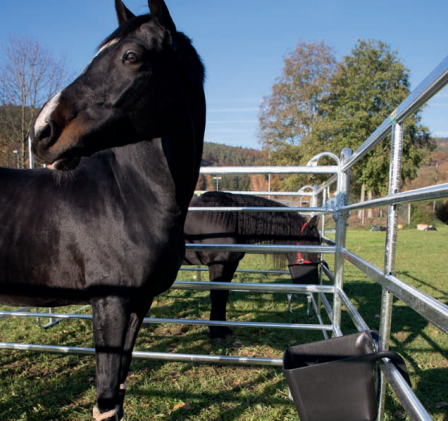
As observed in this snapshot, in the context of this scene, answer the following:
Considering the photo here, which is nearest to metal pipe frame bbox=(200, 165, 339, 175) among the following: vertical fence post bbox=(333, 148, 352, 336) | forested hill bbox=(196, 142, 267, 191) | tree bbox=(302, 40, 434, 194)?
vertical fence post bbox=(333, 148, 352, 336)

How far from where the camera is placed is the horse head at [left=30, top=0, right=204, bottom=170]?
1325 millimetres

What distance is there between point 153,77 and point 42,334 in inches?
145

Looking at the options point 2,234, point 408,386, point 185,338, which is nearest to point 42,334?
point 185,338

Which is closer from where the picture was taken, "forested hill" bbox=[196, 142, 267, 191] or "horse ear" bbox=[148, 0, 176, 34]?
"horse ear" bbox=[148, 0, 176, 34]

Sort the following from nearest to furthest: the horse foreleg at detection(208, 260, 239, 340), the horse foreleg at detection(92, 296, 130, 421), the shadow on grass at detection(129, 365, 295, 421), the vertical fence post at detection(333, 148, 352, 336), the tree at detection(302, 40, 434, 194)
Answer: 1. the horse foreleg at detection(92, 296, 130, 421)
2. the shadow on grass at detection(129, 365, 295, 421)
3. the vertical fence post at detection(333, 148, 352, 336)
4. the horse foreleg at detection(208, 260, 239, 340)
5. the tree at detection(302, 40, 434, 194)

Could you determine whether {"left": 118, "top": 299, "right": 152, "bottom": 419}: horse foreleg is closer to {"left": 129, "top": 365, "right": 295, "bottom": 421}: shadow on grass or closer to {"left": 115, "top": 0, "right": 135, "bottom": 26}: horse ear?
{"left": 129, "top": 365, "right": 295, "bottom": 421}: shadow on grass

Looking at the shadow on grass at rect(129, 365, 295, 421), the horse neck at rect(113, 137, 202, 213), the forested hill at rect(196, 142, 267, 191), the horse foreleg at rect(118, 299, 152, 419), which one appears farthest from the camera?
the forested hill at rect(196, 142, 267, 191)

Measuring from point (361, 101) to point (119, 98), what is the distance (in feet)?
81.5

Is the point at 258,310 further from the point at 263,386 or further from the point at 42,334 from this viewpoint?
the point at 42,334

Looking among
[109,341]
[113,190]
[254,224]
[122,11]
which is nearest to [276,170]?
[254,224]

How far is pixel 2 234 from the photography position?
1837 millimetres

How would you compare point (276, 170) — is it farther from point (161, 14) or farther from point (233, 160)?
point (233, 160)

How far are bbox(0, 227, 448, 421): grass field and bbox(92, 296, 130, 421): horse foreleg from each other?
2.63 ft

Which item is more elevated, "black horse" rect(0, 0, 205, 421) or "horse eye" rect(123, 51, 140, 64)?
"horse eye" rect(123, 51, 140, 64)
